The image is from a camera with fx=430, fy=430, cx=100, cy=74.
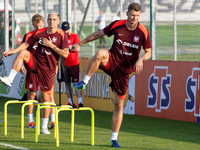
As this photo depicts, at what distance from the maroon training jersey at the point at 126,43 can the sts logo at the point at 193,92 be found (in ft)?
9.88

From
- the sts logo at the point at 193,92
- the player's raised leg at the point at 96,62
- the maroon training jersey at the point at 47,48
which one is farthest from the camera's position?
the sts logo at the point at 193,92

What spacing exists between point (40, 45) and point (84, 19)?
5303mm

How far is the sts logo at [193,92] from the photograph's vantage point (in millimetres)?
9203

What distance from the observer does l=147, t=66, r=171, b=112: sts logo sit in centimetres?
984

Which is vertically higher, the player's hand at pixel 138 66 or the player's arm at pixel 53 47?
the player's arm at pixel 53 47

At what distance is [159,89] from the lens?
32.7ft

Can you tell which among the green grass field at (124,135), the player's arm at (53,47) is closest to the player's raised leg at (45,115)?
the green grass field at (124,135)

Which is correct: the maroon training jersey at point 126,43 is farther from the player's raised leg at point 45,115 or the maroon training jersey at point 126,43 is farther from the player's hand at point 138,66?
the player's raised leg at point 45,115

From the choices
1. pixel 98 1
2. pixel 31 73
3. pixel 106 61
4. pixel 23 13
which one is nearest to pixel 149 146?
pixel 106 61

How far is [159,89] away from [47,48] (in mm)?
3312

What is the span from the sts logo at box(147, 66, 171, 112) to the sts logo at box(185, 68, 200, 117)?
521 mm

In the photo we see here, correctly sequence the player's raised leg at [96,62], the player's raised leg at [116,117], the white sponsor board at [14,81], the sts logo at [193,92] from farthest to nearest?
the white sponsor board at [14,81] < the sts logo at [193,92] < the player's raised leg at [116,117] < the player's raised leg at [96,62]

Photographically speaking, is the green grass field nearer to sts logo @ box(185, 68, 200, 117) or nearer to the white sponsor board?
sts logo @ box(185, 68, 200, 117)

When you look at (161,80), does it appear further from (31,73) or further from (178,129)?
(31,73)
